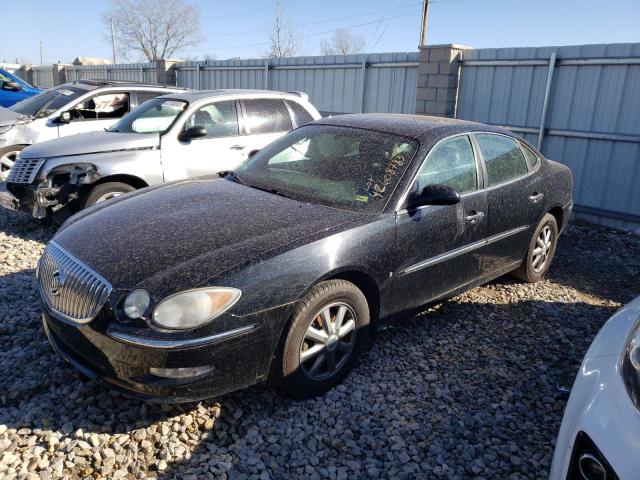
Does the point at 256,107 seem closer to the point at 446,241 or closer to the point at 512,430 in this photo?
the point at 446,241

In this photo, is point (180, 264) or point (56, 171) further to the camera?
point (56, 171)

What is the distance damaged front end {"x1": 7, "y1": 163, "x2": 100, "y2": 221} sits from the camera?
18.8 feet

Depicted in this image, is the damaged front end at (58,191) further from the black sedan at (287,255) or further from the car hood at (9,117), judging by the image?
the car hood at (9,117)

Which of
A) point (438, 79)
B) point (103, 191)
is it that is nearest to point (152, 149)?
point (103, 191)

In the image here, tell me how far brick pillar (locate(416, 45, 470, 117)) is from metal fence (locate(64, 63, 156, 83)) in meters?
10.5

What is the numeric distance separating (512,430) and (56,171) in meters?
5.20

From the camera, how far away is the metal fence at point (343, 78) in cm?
1038

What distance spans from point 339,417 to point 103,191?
4.07 m

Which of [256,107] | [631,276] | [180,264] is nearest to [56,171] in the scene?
[256,107]

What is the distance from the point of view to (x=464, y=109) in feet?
30.6

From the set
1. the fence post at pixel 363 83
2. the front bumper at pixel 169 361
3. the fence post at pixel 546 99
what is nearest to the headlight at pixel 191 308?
the front bumper at pixel 169 361

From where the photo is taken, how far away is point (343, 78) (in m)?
11.4

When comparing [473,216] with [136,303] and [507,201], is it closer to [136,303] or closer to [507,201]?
[507,201]

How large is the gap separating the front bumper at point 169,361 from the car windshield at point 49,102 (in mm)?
6480
